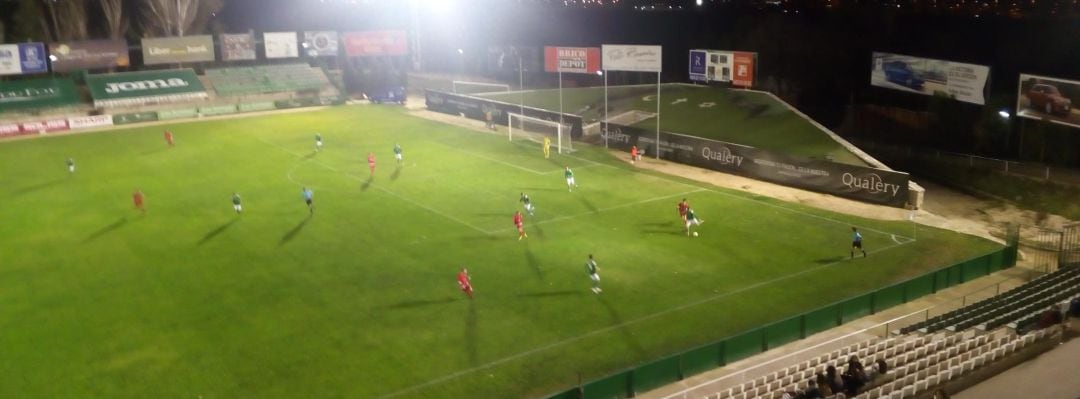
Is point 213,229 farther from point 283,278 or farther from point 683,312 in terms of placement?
point 683,312

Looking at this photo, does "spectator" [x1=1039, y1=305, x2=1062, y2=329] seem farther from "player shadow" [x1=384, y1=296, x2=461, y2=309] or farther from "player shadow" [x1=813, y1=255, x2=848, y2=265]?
"player shadow" [x1=384, y1=296, x2=461, y2=309]

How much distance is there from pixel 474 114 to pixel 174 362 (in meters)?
49.3

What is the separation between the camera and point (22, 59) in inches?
2813

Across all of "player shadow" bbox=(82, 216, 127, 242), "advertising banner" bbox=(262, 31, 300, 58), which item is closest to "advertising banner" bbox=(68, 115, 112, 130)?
"advertising banner" bbox=(262, 31, 300, 58)

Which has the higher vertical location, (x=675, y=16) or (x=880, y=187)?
(x=675, y=16)

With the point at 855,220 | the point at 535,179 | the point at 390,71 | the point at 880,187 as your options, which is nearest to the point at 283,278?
the point at 535,179

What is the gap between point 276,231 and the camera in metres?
37.4

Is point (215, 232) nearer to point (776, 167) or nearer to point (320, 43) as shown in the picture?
point (776, 167)

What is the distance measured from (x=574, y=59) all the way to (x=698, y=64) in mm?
10272

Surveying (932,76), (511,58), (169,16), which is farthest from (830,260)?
(169,16)

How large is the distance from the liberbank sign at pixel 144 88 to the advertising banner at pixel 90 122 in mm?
4551

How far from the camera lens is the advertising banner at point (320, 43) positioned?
86.9 metres

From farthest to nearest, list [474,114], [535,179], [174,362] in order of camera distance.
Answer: [474,114]
[535,179]
[174,362]

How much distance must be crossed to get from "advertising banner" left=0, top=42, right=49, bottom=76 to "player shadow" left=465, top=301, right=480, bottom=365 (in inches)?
2464
